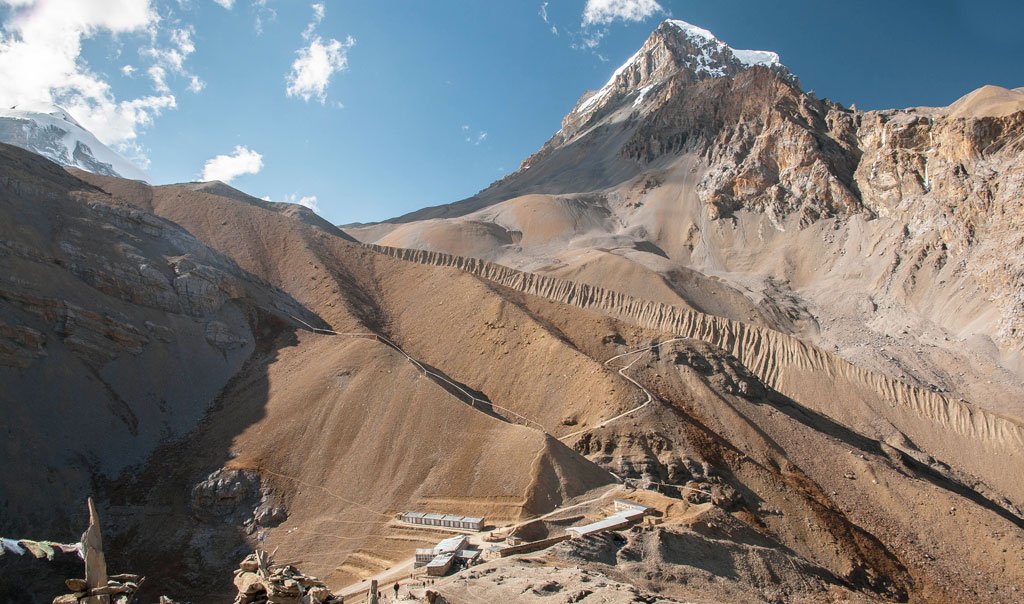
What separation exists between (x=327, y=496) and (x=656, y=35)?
623ft

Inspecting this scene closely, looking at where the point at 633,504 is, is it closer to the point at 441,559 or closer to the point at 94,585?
the point at 441,559

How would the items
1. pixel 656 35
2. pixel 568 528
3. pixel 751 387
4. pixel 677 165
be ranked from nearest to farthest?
1. pixel 568 528
2. pixel 751 387
3. pixel 677 165
4. pixel 656 35

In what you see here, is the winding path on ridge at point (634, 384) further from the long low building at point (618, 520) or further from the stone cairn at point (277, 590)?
the stone cairn at point (277, 590)

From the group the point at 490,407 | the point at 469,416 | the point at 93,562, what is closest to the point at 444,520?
the point at 469,416

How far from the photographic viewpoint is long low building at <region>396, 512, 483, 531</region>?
2830cm

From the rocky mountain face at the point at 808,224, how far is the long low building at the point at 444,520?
5018 cm

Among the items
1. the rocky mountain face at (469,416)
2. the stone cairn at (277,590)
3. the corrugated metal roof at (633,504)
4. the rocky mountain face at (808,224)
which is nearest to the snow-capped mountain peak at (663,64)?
the rocky mountain face at (808,224)

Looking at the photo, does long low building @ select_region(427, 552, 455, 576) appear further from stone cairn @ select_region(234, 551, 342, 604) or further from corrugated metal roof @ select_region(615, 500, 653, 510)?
stone cairn @ select_region(234, 551, 342, 604)

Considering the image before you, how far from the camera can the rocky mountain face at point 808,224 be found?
72438 millimetres

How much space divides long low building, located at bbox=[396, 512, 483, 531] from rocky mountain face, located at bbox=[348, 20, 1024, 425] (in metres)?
50.2

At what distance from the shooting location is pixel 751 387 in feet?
149

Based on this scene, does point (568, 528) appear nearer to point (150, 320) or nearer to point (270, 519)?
point (270, 519)

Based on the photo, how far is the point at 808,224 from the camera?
329 feet

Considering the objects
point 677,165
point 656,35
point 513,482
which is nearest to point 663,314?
point 513,482
